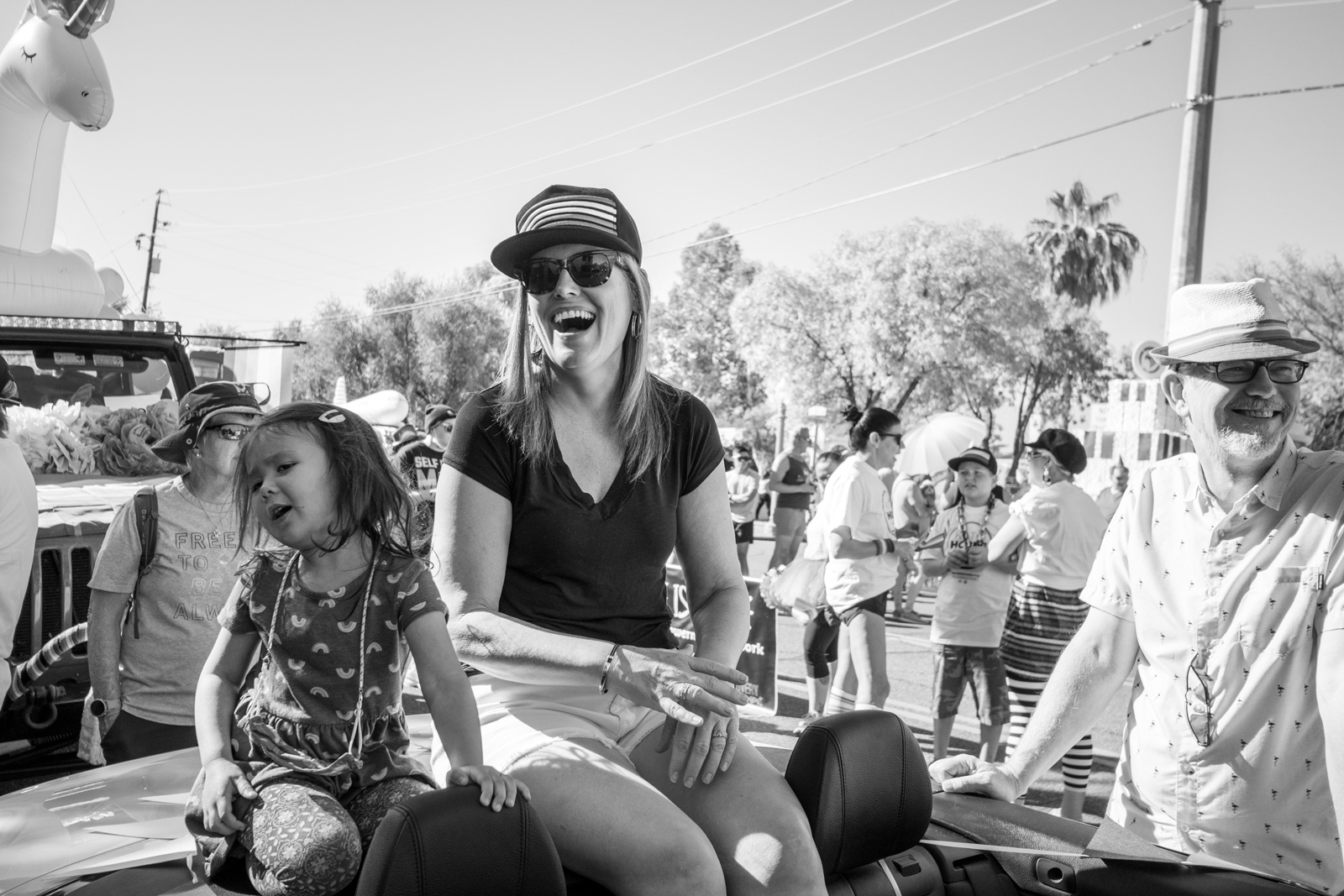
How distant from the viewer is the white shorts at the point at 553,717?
1.95 m

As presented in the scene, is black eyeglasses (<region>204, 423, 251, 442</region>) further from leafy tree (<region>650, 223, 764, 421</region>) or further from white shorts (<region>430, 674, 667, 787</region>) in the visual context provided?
leafy tree (<region>650, 223, 764, 421</region>)

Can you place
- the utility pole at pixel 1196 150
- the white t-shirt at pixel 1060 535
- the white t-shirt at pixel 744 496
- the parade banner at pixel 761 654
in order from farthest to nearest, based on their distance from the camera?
the white t-shirt at pixel 744 496 < the utility pole at pixel 1196 150 < the parade banner at pixel 761 654 < the white t-shirt at pixel 1060 535

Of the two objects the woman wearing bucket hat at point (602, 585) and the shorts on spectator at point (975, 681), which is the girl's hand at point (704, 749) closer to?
the woman wearing bucket hat at point (602, 585)

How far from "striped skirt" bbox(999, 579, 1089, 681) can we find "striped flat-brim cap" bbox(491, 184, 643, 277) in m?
3.97

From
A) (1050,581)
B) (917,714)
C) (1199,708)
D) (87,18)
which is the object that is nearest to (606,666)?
(1199,708)

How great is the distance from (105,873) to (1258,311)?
7.68ft

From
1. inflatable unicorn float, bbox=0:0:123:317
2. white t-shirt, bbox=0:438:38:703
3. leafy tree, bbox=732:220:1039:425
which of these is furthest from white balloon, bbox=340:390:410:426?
leafy tree, bbox=732:220:1039:425

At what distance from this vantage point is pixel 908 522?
12.2 meters

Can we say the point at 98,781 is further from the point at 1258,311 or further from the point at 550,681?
the point at 1258,311

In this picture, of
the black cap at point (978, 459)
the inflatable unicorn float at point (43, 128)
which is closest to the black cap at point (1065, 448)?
the black cap at point (978, 459)

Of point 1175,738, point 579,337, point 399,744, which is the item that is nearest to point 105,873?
point 399,744

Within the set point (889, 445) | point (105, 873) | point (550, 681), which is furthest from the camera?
point (889, 445)

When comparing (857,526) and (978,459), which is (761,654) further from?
(978,459)

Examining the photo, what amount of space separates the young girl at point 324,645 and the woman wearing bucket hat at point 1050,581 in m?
4.04
